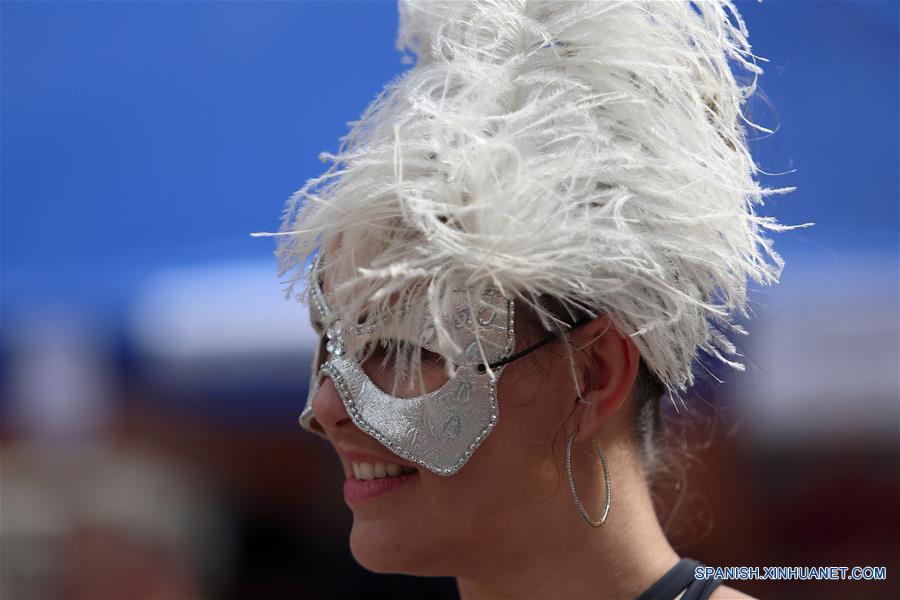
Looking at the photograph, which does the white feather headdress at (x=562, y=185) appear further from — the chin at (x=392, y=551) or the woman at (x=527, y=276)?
the chin at (x=392, y=551)

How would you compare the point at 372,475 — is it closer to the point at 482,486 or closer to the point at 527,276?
the point at 482,486

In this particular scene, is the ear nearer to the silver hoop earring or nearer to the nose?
the silver hoop earring

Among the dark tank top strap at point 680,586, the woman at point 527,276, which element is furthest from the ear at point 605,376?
the dark tank top strap at point 680,586

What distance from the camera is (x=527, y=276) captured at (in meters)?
1.14

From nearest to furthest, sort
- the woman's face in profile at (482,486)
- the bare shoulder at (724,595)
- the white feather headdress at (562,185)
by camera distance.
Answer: the white feather headdress at (562,185), the woman's face in profile at (482,486), the bare shoulder at (724,595)

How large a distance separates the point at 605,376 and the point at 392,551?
41 cm

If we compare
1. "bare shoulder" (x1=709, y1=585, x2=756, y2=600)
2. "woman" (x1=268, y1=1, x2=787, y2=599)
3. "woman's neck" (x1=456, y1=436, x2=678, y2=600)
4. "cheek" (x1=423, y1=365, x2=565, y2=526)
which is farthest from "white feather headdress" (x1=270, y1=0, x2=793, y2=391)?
"bare shoulder" (x1=709, y1=585, x2=756, y2=600)

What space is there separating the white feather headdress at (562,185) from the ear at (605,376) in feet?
0.12

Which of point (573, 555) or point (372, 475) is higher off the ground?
point (372, 475)

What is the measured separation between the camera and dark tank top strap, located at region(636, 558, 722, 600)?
1339mm

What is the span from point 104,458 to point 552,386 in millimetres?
2334

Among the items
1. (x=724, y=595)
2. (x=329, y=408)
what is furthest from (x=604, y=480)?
(x=329, y=408)

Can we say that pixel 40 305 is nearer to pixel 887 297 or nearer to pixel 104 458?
pixel 104 458

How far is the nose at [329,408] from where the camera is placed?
1313 millimetres
